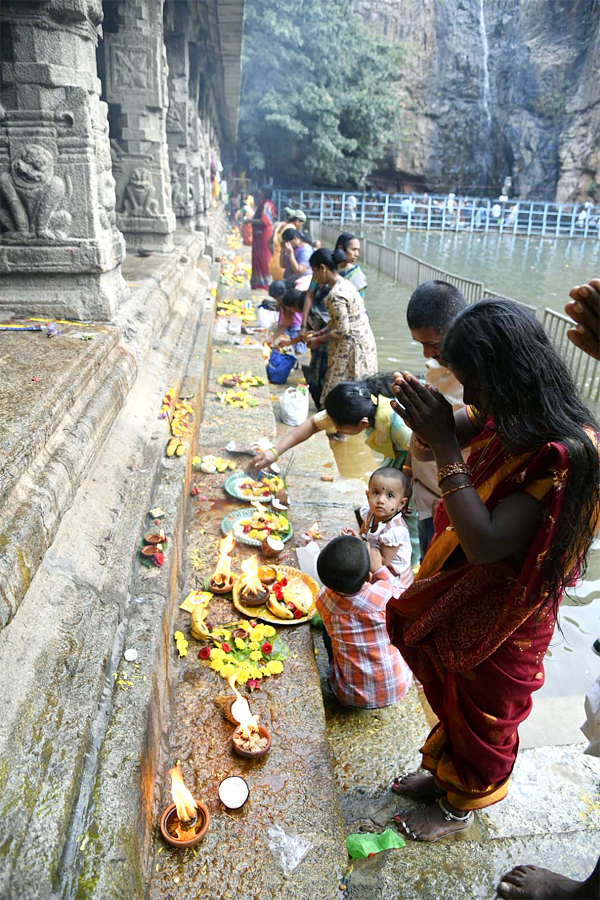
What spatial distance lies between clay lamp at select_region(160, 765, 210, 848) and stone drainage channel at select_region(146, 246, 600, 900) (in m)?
0.03

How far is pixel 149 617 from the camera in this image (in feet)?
6.95

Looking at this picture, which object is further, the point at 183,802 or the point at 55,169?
the point at 55,169

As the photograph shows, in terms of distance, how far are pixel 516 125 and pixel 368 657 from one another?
43398 millimetres

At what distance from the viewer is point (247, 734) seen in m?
1.98

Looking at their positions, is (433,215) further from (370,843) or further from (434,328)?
(370,843)

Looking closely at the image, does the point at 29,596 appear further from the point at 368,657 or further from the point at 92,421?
the point at 368,657

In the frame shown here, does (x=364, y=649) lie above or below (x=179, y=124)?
below

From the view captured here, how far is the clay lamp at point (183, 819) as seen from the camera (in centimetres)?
164

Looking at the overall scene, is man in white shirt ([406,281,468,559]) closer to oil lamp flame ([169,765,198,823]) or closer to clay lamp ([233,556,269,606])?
clay lamp ([233,556,269,606])

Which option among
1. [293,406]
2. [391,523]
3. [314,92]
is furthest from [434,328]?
[314,92]

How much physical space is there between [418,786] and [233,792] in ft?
2.29

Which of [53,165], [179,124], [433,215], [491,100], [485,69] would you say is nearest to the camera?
[53,165]

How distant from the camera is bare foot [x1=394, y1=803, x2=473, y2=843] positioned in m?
1.95

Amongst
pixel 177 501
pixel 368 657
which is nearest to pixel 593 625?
pixel 368 657
